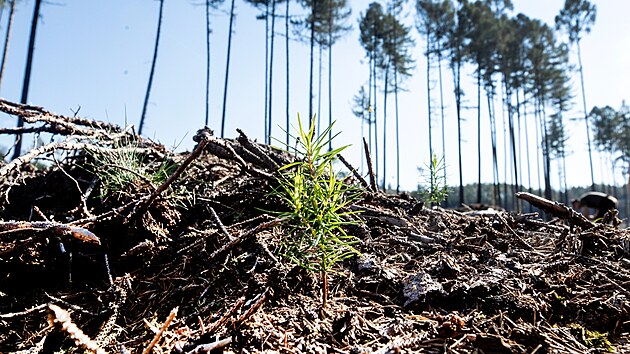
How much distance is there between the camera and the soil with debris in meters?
1.36

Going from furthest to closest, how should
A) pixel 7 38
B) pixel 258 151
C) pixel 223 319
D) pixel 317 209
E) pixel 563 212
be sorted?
1. pixel 7 38
2. pixel 258 151
3. pixel 563 212
4. pixel 317 209
5. pixel 223 319

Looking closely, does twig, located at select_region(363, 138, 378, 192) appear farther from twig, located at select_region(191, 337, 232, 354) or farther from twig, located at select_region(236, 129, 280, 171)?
twig, located at select_region(191, 337, 232, 354)

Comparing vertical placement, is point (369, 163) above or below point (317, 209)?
above

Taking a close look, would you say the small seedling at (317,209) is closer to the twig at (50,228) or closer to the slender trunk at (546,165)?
the twig at (50,228)

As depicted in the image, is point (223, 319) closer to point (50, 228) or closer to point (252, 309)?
point (252, 309)

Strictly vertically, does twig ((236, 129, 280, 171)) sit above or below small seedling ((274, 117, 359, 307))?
above

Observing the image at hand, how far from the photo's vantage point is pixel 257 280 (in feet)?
5.57

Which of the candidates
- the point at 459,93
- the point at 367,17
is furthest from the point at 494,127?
the point at 367,17

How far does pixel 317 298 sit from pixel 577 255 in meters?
1.61

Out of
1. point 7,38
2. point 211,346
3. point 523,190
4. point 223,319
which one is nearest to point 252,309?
point 223,319

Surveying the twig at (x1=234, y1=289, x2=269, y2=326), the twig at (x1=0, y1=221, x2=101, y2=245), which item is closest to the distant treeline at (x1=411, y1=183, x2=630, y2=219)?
the twig at (x1=234, y1=289, x2=269, y2=326)

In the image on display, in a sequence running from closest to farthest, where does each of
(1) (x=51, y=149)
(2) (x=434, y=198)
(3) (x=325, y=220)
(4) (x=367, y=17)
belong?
1. (3) (x=325, y=220)
2. (1) (x=51, y=149)
3. (2) (x=434, y=198)
4. (4) (x=367, y=17)

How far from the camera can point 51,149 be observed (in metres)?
2.28

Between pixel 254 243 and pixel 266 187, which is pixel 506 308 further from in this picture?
pixel 266 187
